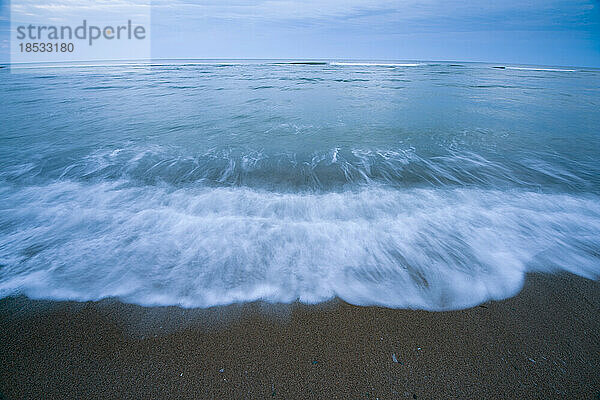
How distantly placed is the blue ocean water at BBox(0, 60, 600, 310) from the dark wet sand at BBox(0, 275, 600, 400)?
18 cm

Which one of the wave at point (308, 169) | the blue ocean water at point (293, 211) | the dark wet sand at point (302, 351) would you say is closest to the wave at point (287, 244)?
the blue ocean water at point (293, 211)

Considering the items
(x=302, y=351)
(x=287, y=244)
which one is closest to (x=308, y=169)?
(x=287, y=244)

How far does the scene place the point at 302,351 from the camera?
1683 mm

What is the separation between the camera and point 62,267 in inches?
95.0

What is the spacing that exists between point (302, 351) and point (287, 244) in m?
1.22

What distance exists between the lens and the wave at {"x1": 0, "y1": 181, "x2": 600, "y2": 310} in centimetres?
220

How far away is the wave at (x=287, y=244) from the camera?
220 centimetres

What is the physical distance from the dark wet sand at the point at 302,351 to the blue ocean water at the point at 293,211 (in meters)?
0.18

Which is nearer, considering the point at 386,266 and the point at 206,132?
the point at 386,266

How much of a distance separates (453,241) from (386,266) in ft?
3.15

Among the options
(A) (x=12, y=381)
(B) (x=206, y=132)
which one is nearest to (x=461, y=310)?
(A) (x=12, y=381)

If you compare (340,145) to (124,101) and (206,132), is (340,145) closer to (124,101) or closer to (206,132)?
(206,132)

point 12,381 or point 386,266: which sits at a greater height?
point 386,266

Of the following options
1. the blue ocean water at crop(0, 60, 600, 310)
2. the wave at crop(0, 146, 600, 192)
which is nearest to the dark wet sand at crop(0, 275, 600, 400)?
the blue ocean water at crop(0, 60, 600, 310)
